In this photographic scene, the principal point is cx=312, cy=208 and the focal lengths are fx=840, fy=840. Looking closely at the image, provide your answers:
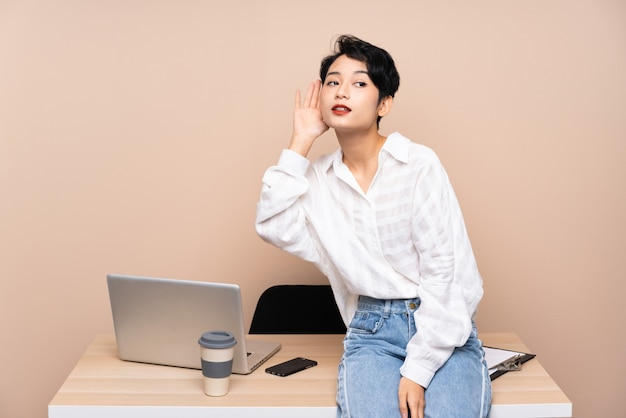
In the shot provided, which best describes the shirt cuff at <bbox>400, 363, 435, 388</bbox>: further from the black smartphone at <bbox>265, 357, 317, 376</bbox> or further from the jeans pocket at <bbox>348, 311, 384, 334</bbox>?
the black smartphone at <bbox>265, 357, 317, 376</bbox>

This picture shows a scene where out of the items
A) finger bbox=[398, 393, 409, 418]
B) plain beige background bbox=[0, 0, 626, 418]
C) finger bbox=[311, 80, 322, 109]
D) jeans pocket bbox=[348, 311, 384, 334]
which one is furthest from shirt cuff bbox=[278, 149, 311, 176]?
plain beige background bbox=[0, 0, 626, 418]

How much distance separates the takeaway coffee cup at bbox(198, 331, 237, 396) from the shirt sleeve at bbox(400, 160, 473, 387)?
1.45ft

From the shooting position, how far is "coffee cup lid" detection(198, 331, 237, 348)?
2.06m

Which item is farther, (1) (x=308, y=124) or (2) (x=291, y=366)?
(1) (x=308, y=124)

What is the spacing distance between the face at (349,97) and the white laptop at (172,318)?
567mm

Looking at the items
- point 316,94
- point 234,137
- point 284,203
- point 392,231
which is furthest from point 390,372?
point 234,137

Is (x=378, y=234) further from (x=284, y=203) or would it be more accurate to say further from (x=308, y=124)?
(x=308, y=124)

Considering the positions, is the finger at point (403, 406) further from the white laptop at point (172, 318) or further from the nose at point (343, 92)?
the nose at point (343, 92)

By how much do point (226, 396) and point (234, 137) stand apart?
137cm

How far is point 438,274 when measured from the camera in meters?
2.23

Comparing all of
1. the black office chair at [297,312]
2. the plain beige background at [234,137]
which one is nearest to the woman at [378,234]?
the black office chair at [297,312]

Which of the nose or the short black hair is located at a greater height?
the short black hair

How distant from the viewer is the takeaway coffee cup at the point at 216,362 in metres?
2.05

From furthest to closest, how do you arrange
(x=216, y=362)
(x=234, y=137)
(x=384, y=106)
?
(x=234, y=137) → (x=384, y=106) → (x=216, y=362)
